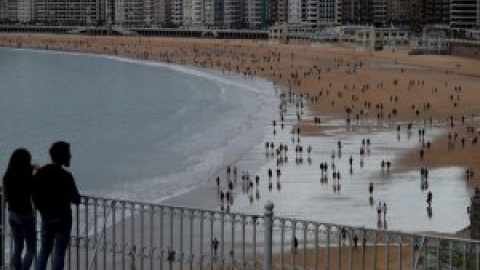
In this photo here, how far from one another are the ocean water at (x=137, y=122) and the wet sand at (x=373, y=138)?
198 centimetres

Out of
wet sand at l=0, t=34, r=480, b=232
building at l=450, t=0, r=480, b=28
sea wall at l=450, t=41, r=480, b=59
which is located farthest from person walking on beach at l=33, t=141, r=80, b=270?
building at l=450, t=0, r=480, b=28

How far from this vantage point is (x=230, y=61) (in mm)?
133250

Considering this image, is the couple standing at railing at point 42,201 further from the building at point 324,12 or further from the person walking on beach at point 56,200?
the building at point 324,12

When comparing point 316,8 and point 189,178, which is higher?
point 316,8

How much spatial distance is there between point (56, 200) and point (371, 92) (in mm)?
68536

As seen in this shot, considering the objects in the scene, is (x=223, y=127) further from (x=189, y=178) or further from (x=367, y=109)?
(x=189, y=178)

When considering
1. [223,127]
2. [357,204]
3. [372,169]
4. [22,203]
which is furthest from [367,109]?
[22,203]

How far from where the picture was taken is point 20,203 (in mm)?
10406

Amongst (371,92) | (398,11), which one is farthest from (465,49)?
(398,11)

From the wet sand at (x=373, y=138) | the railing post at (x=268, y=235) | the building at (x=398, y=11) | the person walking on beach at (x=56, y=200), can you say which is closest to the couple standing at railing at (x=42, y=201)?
the person walking on beach at (x=56, y=200)

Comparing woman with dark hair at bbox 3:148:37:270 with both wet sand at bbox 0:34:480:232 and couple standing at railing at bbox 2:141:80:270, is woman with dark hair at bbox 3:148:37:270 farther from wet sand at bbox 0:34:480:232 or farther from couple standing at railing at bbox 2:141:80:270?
wet sand at bbox 0:34:480:232

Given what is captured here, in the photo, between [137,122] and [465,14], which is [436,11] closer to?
[465,14]

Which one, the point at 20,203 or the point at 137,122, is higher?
the point at 20,203

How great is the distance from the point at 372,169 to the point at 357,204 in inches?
318
